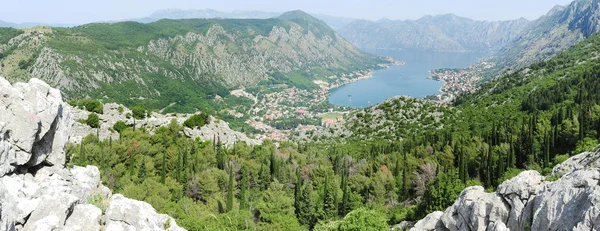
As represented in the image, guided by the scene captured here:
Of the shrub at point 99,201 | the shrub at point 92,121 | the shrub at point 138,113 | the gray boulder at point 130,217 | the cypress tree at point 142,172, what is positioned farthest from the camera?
the shrub at point 138,113

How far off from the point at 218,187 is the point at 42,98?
1247 inches

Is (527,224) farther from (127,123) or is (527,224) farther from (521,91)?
(521,91)

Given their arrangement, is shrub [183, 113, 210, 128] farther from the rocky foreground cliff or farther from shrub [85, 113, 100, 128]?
the rocky foreground cliff

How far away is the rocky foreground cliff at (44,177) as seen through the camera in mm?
15664

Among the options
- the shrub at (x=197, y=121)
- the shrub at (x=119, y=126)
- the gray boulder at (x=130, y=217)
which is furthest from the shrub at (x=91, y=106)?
the gray boulder at (x=130, y=217)

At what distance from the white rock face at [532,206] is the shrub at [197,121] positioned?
5465 centimetres

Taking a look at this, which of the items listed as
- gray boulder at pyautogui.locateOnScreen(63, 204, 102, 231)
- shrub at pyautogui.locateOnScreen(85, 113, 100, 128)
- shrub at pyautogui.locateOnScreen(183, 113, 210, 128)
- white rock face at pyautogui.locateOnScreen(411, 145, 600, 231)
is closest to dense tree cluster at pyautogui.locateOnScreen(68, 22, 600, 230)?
shrub at pyautogui.locateOnScreen(85, 113, 100, 128)

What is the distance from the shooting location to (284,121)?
194 metres

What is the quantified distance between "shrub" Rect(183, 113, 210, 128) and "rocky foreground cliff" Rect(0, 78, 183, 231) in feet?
170

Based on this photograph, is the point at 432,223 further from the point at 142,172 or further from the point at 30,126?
the point at 142,172

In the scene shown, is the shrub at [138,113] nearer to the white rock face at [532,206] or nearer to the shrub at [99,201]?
the shrub at [99,201]

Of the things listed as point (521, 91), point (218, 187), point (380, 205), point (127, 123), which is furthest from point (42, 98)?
point (521, 91)

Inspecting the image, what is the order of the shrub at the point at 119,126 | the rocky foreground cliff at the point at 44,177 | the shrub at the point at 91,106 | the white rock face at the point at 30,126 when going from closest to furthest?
the rocky foreground cliff at the point at 44,177
the white rock face at the point at 30,126
the shrub at the point at 119,126
the shrub at the point at 91,106

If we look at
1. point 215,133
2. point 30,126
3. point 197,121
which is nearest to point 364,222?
point 30,126
